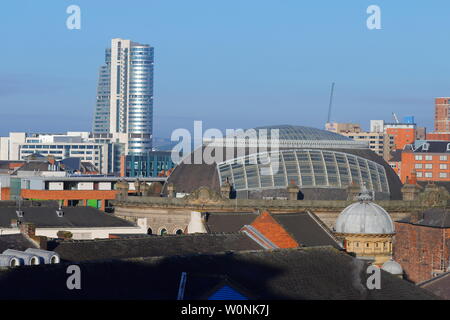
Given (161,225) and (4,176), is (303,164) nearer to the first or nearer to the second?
(161,225)

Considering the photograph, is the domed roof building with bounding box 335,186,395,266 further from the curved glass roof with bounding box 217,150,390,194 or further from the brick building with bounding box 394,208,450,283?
the curved glass roof with bounding box 217,150,390,194

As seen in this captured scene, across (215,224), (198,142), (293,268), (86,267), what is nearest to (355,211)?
(215,224)

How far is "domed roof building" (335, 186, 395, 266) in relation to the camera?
84.9m

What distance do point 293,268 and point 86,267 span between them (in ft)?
35.3

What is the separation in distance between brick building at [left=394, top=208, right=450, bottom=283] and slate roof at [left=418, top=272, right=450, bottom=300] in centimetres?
2874

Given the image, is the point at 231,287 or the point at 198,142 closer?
the point at 231,287

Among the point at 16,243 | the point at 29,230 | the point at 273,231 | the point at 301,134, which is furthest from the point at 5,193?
the point at 16,243

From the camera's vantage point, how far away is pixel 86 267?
51.8 meters

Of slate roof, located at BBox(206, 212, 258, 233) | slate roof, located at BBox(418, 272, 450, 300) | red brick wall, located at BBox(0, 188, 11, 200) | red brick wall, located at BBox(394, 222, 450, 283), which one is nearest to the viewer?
slate roof, located at BBox(418, 272, 450, 300)

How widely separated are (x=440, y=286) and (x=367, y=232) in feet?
64.3

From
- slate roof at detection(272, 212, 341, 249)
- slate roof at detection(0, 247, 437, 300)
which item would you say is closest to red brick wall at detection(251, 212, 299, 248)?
slate roof at detection(272, 212, 341, 249)

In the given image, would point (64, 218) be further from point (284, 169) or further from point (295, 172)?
point (295, 172)

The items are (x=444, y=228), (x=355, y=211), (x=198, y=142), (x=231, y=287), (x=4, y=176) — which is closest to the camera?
(x=231, y=287)

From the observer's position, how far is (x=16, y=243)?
234ft
